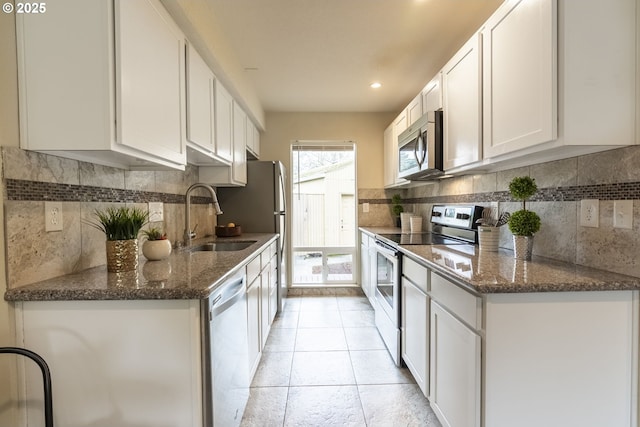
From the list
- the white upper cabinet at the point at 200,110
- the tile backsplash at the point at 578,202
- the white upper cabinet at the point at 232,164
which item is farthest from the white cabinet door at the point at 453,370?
the white upper cabinet at the point at 232,164

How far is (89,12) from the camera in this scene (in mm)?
1075

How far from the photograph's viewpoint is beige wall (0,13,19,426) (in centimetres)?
106

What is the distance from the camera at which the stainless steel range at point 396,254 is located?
2.21m

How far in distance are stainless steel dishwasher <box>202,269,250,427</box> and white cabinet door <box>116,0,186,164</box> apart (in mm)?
714

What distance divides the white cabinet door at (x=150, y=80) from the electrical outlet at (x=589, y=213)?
6.43 ft

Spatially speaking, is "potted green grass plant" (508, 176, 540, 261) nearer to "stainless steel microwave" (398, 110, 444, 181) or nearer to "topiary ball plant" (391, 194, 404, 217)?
"stainless steel microwave" (398, 110, 444, 181)

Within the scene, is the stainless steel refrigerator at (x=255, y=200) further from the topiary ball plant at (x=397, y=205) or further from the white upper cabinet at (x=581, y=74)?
the white upper cabinet at (x=581, y=74)

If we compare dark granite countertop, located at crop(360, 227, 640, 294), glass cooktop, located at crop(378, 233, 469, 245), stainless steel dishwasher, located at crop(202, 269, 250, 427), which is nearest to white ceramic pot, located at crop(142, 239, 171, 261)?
stainless steel dishwasher, located at crop(202, 269, 250, 427)

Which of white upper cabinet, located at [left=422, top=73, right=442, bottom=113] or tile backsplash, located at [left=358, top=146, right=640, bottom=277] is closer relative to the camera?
tile backsplash, located at [left=358, top=146, right=640, bottom=277]

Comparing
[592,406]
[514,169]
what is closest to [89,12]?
[514,169]

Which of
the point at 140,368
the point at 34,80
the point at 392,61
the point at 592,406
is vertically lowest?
the point at 592,406

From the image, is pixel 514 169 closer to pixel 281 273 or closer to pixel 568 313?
pixel 568 313

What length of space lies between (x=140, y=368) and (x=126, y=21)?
1.28 meters

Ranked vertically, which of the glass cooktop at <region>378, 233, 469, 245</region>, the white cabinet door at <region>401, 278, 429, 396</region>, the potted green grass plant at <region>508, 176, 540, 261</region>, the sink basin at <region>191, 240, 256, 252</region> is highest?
the potted green grass plant at <region>508, 176, 540, 261</region>
